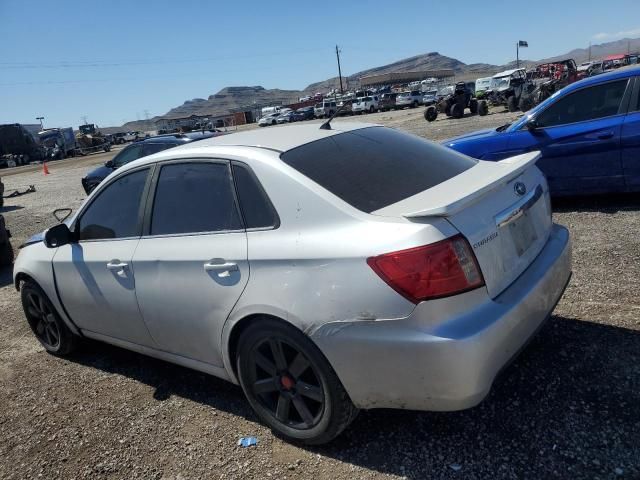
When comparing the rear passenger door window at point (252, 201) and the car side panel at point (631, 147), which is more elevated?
the rear passenger door window at point (252, 201)

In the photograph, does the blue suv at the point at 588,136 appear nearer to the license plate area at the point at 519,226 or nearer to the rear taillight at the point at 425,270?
the license plate area at the point at 519,226

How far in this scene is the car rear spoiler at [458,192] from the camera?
93.4 inches

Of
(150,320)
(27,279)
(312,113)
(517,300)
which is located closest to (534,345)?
(517,300)

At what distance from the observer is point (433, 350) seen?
223 cm

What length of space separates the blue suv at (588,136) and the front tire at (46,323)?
211 inches

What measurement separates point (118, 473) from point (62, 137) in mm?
56662

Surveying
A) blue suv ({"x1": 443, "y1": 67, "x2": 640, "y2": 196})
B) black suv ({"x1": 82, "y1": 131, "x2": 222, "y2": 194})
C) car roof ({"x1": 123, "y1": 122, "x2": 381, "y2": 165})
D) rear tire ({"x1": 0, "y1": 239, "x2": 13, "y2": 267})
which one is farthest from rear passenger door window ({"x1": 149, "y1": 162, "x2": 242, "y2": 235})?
black suv ({"x1": 82, "y1": 131, "x2": 222, "y2": 194})

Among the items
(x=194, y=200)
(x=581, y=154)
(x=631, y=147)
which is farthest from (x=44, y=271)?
(x=631, y=147)

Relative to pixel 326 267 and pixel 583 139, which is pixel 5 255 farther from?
pixel 583 139

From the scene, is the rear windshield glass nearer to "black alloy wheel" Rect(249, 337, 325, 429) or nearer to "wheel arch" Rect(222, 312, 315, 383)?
"wheel arch" Rect(222, 312, 315, 383)

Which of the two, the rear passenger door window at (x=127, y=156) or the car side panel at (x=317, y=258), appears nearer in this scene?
the car side panel at (x=317, y=258)

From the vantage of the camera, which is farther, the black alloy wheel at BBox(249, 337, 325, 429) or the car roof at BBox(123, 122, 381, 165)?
the car roof at BBox(123, 122, 381, 165)

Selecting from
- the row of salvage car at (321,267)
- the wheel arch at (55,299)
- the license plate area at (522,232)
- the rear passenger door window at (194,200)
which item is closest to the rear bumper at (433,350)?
the row of salvage car at (321,267)

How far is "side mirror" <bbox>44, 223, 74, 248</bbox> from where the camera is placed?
3779mm
